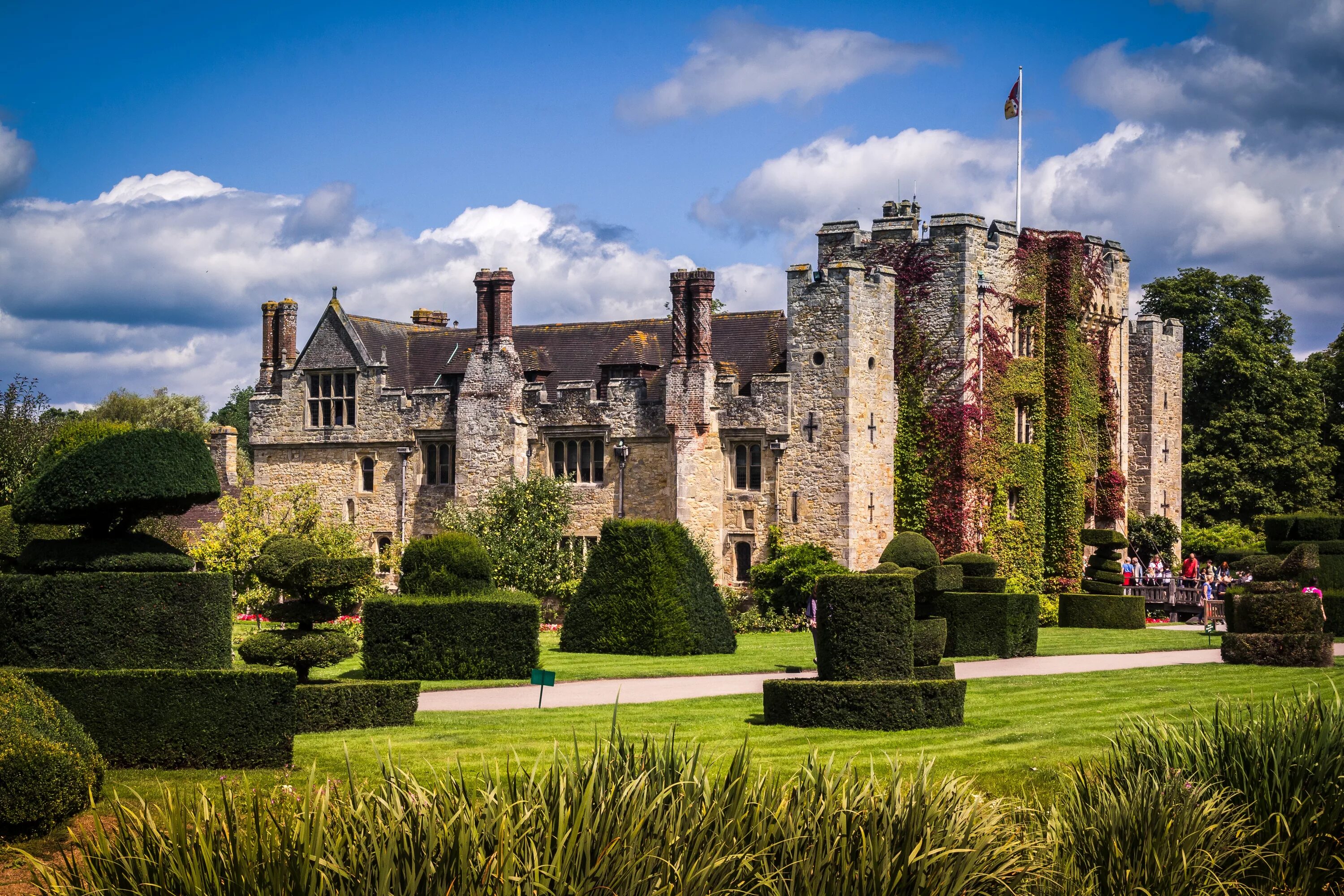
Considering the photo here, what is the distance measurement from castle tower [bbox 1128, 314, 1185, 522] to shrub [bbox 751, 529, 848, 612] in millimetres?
14577

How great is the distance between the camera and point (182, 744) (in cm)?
1493

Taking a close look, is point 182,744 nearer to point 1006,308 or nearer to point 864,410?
point 864,410

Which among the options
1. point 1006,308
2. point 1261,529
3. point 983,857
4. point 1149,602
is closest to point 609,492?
point 1006,308

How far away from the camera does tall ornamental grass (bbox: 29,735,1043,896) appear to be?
7719 mm

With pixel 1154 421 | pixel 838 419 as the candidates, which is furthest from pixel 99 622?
pixel 1154 421

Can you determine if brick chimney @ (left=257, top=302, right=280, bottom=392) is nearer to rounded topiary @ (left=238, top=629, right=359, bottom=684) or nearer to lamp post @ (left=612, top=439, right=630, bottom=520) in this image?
lamp post @ (left=612, top=439, right=630, bottom=520)

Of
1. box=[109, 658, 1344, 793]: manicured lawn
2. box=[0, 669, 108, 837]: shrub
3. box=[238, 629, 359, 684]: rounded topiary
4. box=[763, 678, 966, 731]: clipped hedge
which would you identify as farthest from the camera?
box=[238, 629, 359, 684]: rounded topiary

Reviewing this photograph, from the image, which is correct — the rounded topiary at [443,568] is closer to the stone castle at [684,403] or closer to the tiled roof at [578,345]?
the stone castle at [684,403]

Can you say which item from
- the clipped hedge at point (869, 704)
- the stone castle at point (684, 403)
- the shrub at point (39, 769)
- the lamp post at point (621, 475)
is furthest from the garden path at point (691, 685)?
the lamp post at point (621, 475)

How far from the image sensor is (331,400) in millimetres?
47344

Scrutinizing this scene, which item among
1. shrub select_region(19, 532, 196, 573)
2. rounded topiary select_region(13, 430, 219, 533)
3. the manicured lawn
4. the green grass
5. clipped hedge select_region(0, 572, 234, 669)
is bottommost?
the green grass

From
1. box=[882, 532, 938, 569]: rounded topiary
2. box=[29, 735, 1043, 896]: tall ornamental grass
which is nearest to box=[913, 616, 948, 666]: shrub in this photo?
box=[882, 532, 938, 569]: rounded topiary

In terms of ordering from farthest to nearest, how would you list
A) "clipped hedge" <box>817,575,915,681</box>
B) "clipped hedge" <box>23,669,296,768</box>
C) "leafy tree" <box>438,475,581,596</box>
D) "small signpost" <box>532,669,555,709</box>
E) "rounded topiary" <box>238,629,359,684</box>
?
"leafy tree" <box>438,475,581,596</box> < "small signpost" <box>532,669,555,709</box> < "clipped hedge" <box>817,575,915,681</box> < "rounded topiary" <box>238,629,359,684</box> < "clipped hedge" <box>23,669,296,768</box>

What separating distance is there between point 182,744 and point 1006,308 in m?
31.6
